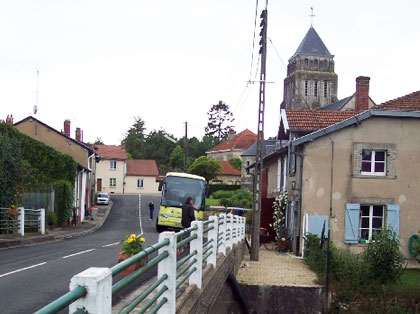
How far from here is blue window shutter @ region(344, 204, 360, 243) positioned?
77.6 ft

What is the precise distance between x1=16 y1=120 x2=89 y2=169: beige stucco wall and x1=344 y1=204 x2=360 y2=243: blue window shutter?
24668mm

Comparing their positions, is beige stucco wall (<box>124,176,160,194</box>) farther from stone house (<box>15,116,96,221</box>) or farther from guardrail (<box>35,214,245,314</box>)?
guardrail (<box>35,214,245,314</box>)

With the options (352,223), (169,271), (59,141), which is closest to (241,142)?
(59,141)

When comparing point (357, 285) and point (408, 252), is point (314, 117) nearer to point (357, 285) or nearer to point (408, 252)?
point (408, 252)

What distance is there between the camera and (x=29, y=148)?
3300cm

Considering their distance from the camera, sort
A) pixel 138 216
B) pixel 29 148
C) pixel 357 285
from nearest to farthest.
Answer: pixel 357 285 → pixel 29 148 → pixel 138 216

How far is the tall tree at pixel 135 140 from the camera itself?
108 meters

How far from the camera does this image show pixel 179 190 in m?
30.3

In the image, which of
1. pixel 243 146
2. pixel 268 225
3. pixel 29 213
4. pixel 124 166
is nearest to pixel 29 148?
pixel 29 213

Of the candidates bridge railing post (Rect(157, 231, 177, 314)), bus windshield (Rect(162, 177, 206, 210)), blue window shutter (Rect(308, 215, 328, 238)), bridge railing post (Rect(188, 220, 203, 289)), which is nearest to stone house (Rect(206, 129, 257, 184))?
bus windshield (Rect(162, 177, 206, 210))

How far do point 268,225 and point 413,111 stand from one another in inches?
405

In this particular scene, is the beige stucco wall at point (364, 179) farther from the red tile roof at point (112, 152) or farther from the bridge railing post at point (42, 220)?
the red tile roof at point (112, 152)

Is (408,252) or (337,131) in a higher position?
(337,131)

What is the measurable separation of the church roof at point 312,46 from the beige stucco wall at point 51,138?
58057 mm
